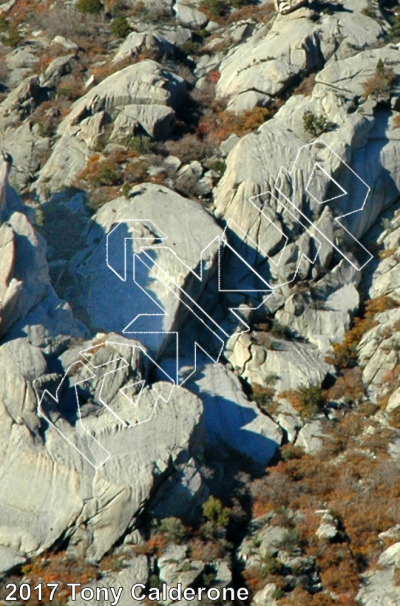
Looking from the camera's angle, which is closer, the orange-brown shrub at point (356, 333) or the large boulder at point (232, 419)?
the large boulder at point (232, 419)

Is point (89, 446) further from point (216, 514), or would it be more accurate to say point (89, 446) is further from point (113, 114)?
point (113, 114)

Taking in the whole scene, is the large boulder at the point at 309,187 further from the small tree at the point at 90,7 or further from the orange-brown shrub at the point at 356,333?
the small tree at the point at 90,7

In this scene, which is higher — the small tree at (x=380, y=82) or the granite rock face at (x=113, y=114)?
the granite rock face at (x=113, y=114)

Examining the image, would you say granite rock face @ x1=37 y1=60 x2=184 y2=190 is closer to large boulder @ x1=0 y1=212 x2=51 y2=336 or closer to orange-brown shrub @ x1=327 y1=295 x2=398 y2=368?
large boulder @ x1=0 y1=212 x2=51 y2=336

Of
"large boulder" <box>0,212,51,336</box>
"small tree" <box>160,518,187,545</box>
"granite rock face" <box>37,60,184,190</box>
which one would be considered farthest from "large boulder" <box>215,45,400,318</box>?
"small tree" <box>160,518,187,545</box>

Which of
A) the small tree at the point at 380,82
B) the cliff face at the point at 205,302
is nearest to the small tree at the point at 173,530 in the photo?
the cliff face at the point at 205,302

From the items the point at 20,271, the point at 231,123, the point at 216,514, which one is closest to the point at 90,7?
the point at 231,123

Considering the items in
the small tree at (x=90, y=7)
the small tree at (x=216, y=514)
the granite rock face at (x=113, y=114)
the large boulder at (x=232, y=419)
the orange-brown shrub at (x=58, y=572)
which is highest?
the small tree at (x=90, y=7)
